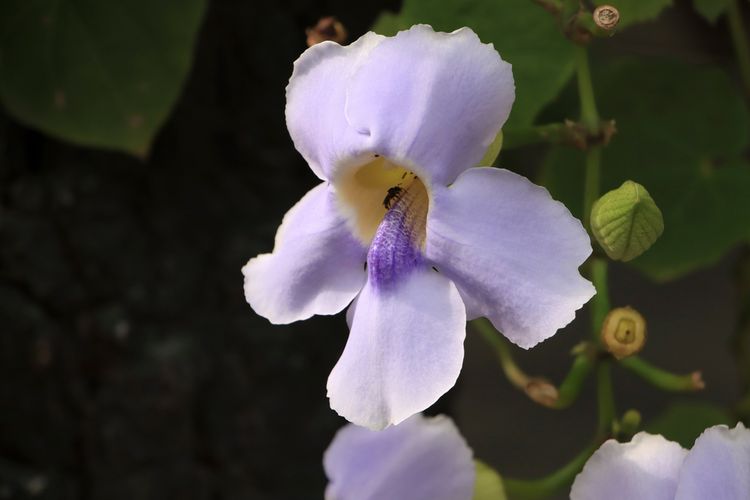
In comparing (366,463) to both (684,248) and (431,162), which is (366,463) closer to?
(431,162)

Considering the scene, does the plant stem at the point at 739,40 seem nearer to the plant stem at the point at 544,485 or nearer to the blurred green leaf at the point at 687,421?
the blurred green leaf at the point at 687,421

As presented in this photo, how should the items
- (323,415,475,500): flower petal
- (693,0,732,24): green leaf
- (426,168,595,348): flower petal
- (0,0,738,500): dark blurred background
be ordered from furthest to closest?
(0,0,738,500): dark blurred background
(693,0,732,24): green leaf
(323,415,475,500): flower petal
(426,168,595,348): flower petal

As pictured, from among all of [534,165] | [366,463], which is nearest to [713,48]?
[534,165]

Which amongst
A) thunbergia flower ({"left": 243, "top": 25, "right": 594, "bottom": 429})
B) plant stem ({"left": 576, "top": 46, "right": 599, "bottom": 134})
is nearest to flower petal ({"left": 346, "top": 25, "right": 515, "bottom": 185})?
thunbergia flower ({"left": 243, "top": 25, "right": 594, "bottom": 429})

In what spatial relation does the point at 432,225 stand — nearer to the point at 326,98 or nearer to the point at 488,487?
the point at 326,98

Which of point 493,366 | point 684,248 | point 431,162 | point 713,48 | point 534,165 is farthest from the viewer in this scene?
point 493,366

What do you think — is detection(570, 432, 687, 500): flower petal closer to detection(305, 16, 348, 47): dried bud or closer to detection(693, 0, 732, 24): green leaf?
detection(305, 16, 348, 47): dried bud
